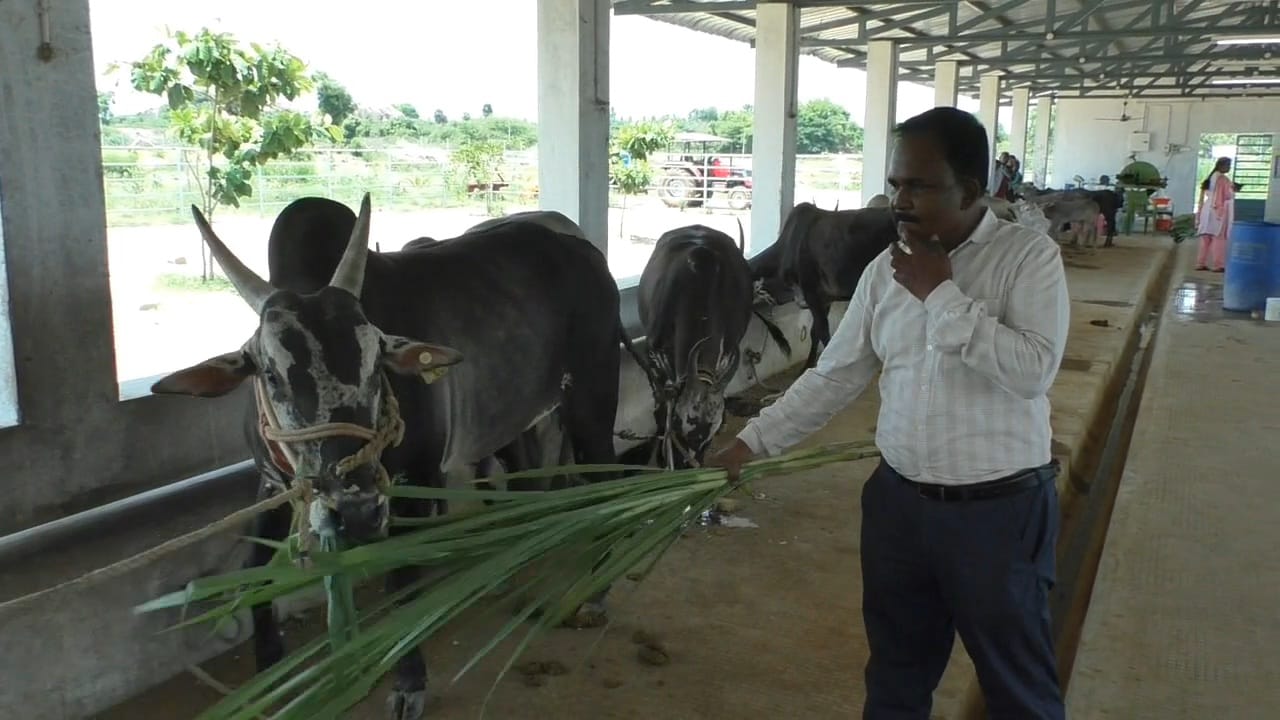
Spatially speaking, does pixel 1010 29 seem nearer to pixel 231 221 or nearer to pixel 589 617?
pixel 231 221

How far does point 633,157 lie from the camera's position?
22.7m

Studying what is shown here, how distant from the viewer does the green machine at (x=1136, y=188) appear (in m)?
23.2

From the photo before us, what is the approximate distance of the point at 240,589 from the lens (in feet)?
7.57

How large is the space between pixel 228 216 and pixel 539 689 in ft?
49.1

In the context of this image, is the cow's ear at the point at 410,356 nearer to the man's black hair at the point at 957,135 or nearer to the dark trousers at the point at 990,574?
the dark trousers at the point at 990,574

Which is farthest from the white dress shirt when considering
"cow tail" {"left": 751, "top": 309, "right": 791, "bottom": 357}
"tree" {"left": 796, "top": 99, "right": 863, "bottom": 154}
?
"tree" {"left": 796, "top": 99, "right": 863, "bottom": 154}

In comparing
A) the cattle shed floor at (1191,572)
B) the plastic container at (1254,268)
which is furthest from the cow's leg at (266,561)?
the plastic container at (1254,268)

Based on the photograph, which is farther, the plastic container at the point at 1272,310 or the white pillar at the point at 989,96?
the white pillar at the point at 989,96

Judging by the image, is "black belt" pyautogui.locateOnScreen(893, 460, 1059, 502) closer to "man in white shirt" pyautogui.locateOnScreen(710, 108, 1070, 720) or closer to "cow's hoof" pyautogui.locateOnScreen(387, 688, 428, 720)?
"man in white shirt" pyautogui.locateOnScreen(710, 108, 1070, 720)

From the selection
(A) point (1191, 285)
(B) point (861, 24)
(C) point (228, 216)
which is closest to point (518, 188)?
(C) point (228, 216)

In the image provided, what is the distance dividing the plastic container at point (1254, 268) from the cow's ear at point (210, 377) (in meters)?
12.0

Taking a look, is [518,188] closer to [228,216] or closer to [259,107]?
[228,216]

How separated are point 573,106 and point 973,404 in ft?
16.1

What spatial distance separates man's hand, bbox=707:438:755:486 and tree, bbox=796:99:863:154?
151 feet
